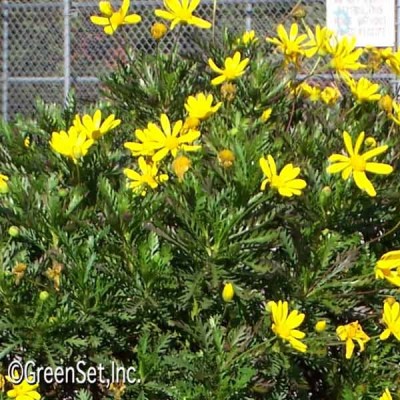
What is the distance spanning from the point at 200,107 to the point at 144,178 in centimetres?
23

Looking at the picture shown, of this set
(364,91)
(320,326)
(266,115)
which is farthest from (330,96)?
(320,326)

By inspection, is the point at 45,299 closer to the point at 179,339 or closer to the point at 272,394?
the point at 179,339

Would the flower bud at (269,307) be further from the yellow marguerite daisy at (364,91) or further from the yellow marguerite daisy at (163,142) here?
the yellow marguerite daisy at (364,91)

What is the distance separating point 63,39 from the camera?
23.9ft

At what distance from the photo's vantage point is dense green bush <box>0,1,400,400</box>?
1895 mm

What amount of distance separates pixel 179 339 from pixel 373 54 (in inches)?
41.1

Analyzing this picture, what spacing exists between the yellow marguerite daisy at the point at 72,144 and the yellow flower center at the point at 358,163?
552 mm

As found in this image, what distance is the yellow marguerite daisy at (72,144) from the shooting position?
2049 millimetres

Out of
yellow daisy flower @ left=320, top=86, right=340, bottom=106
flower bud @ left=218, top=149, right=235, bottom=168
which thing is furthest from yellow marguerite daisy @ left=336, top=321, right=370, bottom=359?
yellow daisy flower @ left=320, top=86, right=340, bottom=106

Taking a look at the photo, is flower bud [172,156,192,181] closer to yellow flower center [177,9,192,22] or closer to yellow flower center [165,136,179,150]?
yellow flower center [165,136,179,150]

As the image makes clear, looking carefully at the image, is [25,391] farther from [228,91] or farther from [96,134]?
[228,91]

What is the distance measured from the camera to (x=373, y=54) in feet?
8.58

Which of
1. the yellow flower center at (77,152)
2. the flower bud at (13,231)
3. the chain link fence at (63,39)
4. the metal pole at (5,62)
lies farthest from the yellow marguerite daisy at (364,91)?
the metal pole at (5,62)

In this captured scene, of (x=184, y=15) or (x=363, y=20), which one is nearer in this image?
(x=184, y=15)
